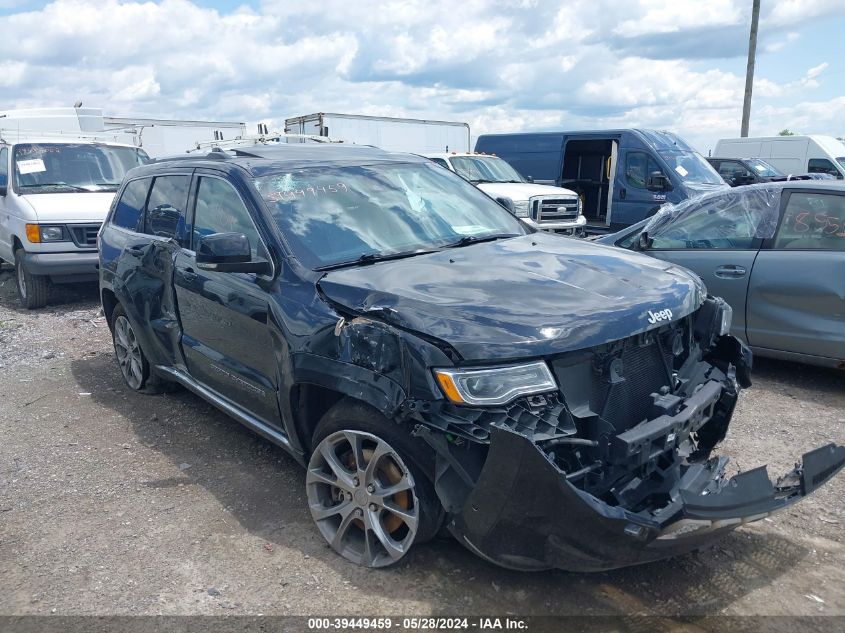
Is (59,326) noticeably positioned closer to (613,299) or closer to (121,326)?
(121,326)

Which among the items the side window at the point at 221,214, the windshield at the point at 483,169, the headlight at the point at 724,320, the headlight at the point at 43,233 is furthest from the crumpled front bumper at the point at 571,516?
the windshield at the point at 483,169

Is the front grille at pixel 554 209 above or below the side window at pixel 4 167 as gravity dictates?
below

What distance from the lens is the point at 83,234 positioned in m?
8.85

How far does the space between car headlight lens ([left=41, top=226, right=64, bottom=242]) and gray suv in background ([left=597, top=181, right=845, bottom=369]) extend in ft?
24.2

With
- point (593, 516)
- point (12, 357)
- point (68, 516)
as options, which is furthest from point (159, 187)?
point (593, 516)

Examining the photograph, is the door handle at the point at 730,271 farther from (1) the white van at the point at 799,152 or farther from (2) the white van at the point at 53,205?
(1) the white van at the point at 799,152

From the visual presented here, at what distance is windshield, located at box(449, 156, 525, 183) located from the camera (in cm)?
1325

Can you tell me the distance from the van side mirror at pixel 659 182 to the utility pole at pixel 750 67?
12279 millimetres

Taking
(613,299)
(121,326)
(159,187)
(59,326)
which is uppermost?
(159,187)

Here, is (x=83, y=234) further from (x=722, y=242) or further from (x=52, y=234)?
(x=722, y=242)

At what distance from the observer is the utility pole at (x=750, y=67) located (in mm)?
21000

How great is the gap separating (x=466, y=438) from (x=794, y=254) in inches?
154

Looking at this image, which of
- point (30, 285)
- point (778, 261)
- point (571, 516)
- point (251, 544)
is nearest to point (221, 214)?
point (251, 544)

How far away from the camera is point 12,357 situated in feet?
23.4
